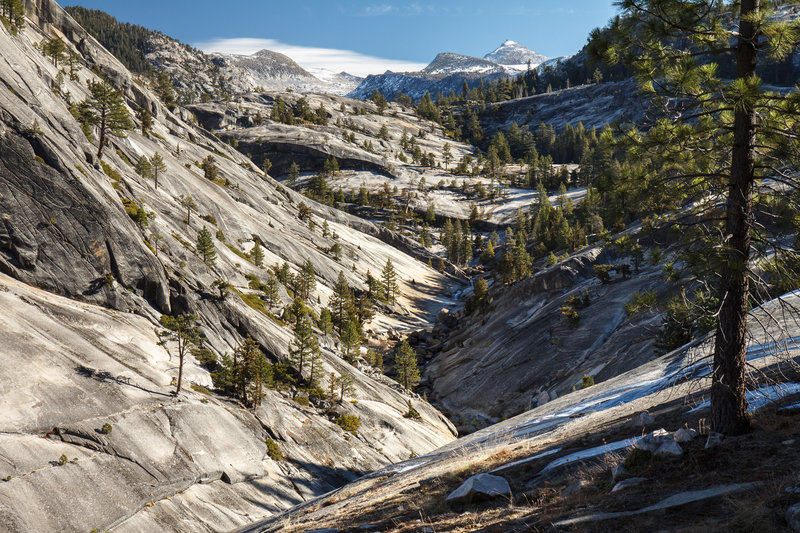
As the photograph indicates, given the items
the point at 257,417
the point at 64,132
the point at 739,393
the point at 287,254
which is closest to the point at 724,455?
the point at 739,393

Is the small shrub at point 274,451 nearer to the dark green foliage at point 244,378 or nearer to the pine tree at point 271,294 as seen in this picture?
the dark green foliage at point 244,378

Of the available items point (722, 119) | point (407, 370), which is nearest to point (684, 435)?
point (722, 119)

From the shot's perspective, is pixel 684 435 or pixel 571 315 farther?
pixel 571 315

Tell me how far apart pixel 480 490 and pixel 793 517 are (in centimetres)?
520

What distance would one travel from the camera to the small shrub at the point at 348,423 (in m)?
45.5

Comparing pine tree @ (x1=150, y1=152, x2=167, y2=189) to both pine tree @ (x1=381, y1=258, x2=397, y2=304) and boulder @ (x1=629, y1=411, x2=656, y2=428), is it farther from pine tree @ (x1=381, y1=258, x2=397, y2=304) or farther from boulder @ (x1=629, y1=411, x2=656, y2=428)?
boulder @ (x1=629, y1=411, x2=656, y2=428)

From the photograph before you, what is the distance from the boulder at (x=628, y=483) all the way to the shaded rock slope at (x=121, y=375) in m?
25.9

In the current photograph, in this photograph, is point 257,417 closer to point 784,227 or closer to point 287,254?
point 784,227

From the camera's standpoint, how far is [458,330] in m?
77.9

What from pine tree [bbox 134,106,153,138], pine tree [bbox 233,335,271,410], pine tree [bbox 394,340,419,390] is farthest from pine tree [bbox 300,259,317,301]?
pine tree [bbox 134,106,153,138]

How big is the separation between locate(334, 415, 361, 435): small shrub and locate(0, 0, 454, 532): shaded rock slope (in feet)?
2.54

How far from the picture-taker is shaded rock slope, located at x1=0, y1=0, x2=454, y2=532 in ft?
83.7

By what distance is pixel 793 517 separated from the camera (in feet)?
17.9

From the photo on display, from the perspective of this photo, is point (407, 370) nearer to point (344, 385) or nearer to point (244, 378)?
point (344, 385)
